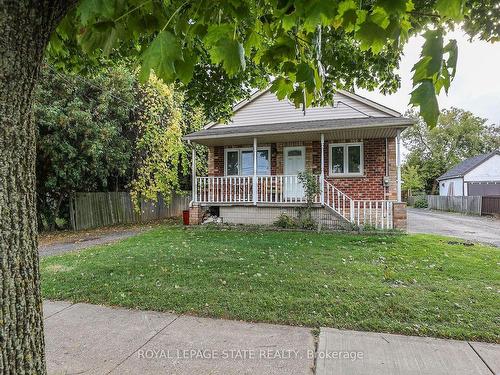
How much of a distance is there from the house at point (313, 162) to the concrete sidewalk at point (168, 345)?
26.3 ft

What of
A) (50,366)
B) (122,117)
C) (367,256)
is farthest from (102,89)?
(50,366)

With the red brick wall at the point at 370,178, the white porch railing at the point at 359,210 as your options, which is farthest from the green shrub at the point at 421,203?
the white porch railing at the point at 359,210

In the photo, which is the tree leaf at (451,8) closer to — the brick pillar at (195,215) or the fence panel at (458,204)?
the brick pillar at (195,215)

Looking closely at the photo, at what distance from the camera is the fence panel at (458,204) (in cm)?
2261

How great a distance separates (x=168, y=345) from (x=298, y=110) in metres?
11.6

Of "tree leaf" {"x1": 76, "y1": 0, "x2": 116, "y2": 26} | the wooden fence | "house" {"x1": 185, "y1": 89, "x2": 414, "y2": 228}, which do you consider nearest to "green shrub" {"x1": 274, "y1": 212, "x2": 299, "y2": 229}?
"house" {"x1": 185, "y1": 89, "x2": 414, "y2": 228}

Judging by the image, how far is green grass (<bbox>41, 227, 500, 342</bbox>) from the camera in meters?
3.85

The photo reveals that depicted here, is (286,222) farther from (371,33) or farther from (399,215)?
(371,33)

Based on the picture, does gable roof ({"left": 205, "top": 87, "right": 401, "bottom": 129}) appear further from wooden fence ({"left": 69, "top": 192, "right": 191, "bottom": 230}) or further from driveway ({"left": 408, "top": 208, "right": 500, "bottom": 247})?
wooden fence ({"left": 69, "top": 192, "right": 191, "bottom": 230})

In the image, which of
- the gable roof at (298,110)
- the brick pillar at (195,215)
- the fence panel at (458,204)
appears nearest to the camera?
the gable roof at (298,110)

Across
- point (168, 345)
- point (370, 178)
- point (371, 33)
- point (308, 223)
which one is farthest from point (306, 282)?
point (370, 178)

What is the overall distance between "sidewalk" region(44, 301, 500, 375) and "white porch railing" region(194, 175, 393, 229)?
7.70 metres

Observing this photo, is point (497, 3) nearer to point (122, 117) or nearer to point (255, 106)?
point (255, 106)

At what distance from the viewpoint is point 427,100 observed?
128cm
